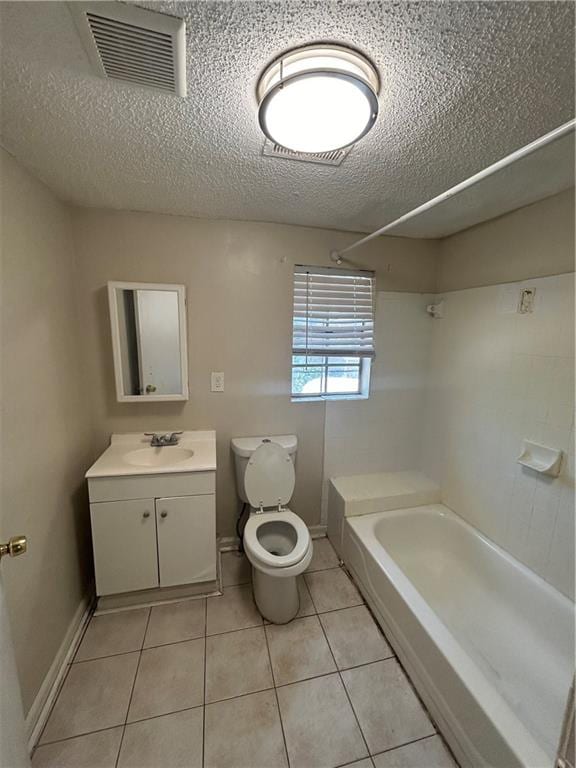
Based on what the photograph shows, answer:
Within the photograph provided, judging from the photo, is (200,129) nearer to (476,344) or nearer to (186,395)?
(186,395)

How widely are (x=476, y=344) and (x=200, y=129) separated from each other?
1.80 meters

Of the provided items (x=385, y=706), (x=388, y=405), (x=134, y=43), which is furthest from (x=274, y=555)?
(x=134, y=43)

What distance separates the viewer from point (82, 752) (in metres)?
1.13

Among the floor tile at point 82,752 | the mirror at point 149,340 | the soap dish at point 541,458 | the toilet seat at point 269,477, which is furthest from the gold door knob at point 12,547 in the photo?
the soap dish at point 541,458

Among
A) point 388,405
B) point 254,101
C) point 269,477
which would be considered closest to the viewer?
point 254,101

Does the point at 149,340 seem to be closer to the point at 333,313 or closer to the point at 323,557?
the point at 333,313

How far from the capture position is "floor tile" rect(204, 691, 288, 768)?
1.12 metres

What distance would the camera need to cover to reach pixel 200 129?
3.38 feet

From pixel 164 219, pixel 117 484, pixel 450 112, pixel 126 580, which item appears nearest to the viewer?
pixel 450 112

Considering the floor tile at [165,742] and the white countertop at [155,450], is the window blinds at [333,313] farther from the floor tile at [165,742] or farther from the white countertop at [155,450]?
the floor tile at [165,742]

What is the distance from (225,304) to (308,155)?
96cm

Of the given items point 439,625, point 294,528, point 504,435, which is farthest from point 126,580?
point 504,435

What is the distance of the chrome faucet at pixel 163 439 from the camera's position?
6.00ft

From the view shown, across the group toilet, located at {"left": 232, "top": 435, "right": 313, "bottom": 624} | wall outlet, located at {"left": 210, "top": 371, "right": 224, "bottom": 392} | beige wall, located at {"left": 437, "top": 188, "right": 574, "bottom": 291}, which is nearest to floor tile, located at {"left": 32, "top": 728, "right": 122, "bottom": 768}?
toilet, located at {"left": 232, "top": 435, "right": 313, "bottom": 624}
